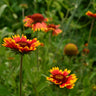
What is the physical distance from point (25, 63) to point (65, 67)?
0.18m

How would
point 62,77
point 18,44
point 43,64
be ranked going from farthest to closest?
point 43,64, point 62,77, point 18,44

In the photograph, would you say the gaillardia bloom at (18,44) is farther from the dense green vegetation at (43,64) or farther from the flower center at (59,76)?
the flower center at (59,76)

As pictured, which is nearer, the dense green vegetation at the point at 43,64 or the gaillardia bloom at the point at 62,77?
the gaillardia bloom at the point at 62,77

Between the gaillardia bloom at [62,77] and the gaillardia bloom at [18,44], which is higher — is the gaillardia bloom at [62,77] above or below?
below

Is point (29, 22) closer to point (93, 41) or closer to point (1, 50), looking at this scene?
point (1, 50)

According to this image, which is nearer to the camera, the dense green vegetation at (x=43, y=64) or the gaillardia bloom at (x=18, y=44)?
the gaillardia bloom at (x=18, y=44)

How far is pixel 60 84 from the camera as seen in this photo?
2.06 feet

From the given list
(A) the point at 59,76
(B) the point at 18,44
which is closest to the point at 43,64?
(A) the point at 59,76

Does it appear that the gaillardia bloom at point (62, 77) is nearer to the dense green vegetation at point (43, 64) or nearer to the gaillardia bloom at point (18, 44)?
the dense green vegetation at point (43, 64)

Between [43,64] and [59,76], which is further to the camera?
[43,64]

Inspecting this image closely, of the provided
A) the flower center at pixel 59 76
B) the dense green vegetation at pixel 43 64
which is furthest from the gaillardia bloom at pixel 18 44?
the flower center at pixel 59 76

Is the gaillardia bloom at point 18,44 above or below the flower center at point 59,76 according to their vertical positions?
above

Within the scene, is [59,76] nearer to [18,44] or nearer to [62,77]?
[62,77]

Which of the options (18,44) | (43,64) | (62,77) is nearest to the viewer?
(18,44)
